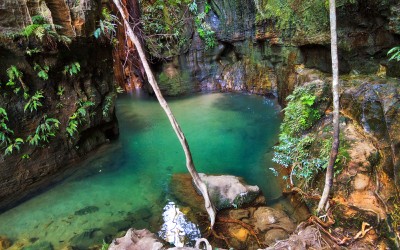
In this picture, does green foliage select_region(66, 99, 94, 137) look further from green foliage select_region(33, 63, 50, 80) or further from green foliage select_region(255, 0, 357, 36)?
green foliage select_region(255, 0, 357, 36)

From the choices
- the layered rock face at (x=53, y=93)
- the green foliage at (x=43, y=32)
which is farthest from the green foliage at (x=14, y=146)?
the green foliage at (x=43, y=32)

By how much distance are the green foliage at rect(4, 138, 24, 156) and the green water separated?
120 centimetres

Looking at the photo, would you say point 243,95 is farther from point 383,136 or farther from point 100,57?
point 383,136

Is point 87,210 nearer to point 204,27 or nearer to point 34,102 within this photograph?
point 34,102

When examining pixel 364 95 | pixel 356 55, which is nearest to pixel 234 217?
pixel 364 95

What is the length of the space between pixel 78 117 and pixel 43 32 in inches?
91.3

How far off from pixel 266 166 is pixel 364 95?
277cm

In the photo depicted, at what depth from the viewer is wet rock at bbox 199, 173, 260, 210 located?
5552 millimetres

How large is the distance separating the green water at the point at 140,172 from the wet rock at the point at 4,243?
4.0 inches

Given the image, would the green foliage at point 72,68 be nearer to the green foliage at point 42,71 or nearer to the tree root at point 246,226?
the green foliage at point 42,71

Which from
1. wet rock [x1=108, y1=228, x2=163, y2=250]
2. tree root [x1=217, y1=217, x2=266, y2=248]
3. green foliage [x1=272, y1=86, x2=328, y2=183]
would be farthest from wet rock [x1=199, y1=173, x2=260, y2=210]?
wet rock [x1=108, y1=228, x2=163, y2=250]

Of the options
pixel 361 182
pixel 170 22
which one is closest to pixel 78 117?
pixel 361 182

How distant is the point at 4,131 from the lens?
6.01 meters

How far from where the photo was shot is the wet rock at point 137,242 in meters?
4.12
